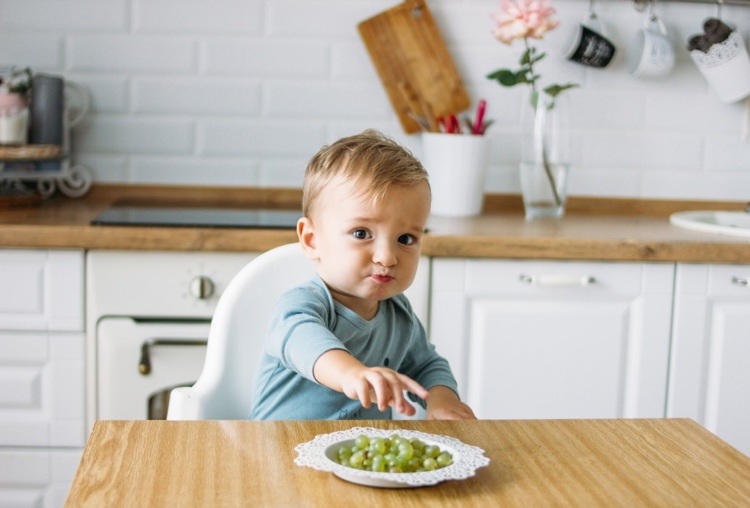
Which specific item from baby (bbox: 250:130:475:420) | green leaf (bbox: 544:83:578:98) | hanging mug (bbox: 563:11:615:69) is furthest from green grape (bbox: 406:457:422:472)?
hanging mug (bbox: 563:11:615:69)

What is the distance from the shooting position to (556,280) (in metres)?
2.24

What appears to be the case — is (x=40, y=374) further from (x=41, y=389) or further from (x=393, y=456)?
(x=393, y=456)

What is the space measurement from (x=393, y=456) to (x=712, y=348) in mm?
1491

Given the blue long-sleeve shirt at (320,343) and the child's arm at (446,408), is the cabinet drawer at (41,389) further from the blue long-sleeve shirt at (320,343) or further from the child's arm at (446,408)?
the child's arm at (446,408)

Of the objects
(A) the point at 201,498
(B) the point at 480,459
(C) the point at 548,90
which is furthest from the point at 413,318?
(C) the point at 548,90

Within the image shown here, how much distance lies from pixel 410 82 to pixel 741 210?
966 mm

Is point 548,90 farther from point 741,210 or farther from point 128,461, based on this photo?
point 128,461

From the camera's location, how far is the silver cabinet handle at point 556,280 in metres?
2.23

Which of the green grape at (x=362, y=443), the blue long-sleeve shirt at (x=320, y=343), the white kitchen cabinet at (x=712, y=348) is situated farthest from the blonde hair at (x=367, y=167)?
the white kitchen cabinet at (x=712, y=348)

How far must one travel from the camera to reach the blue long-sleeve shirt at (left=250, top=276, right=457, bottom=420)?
4.25ft

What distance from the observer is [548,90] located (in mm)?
2562

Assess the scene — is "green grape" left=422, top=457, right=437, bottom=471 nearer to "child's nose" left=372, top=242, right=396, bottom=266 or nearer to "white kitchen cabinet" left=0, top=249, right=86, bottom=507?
"child's nose" left=372, top=242, right=396, bottom=266

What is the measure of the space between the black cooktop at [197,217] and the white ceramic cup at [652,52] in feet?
3.16

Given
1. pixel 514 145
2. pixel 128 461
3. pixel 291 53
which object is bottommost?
pixel 128 461
